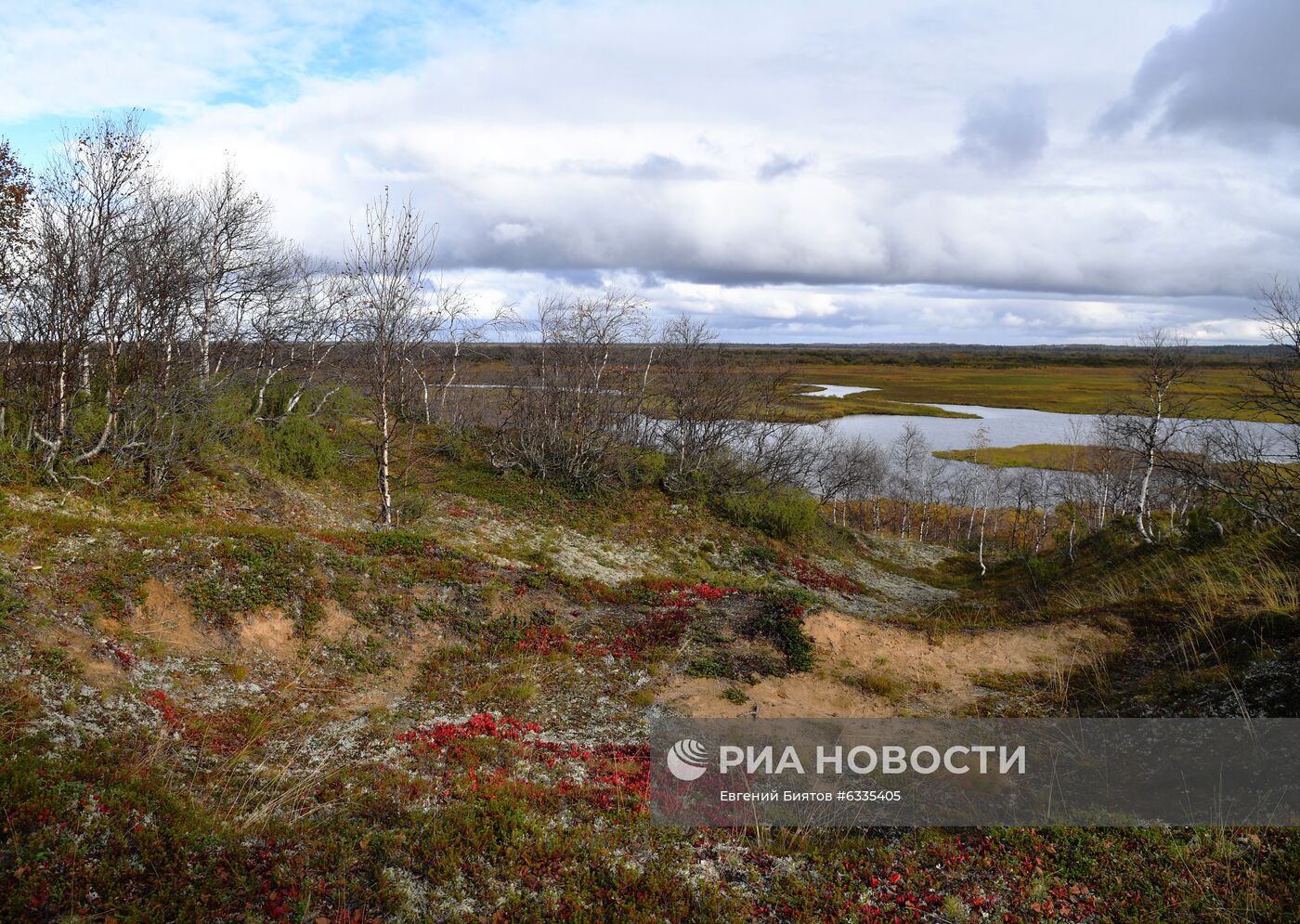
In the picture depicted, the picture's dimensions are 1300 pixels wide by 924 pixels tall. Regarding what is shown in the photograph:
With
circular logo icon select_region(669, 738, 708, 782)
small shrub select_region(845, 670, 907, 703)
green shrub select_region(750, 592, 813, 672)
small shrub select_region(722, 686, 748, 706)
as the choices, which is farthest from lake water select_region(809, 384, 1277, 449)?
circular logo icon select_region(669, 738, 708, 782)

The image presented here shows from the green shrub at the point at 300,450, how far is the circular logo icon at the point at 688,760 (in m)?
18.1

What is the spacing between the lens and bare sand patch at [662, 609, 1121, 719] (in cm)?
1041

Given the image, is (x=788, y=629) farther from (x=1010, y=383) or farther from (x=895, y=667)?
(x=1010, y=383)

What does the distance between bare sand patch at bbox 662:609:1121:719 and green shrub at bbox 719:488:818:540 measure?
1309 cm

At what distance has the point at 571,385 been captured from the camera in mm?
26750

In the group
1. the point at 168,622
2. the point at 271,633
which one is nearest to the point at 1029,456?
the point at 271,633

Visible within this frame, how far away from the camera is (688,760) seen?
330 inches

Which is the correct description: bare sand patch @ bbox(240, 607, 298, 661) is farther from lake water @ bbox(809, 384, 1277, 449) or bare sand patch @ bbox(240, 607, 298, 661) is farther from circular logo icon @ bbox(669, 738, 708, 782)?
lake water @ bbox(809, 384, 1277, 449)

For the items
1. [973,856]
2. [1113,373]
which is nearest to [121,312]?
[973,856]

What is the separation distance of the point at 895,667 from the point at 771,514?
15.2m

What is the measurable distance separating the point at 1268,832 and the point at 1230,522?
48.7ft

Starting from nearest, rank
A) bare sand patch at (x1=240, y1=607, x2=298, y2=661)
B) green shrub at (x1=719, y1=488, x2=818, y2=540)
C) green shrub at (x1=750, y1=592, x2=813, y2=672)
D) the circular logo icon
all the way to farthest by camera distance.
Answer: the circular logo icon < bare sand patch at (x1=240, y1=607, x2=298, y2=661) < green shrub at (x1=750, y1=592, x2=813, y2=672) < green shrub at (x1=719, y1=488, x2=818, y2=540)

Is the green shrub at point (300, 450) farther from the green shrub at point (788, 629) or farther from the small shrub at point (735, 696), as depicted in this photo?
the small shrub at point (735, 696)

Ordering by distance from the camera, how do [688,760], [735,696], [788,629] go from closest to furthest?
[688,760]
[735,696]
[788,629]
